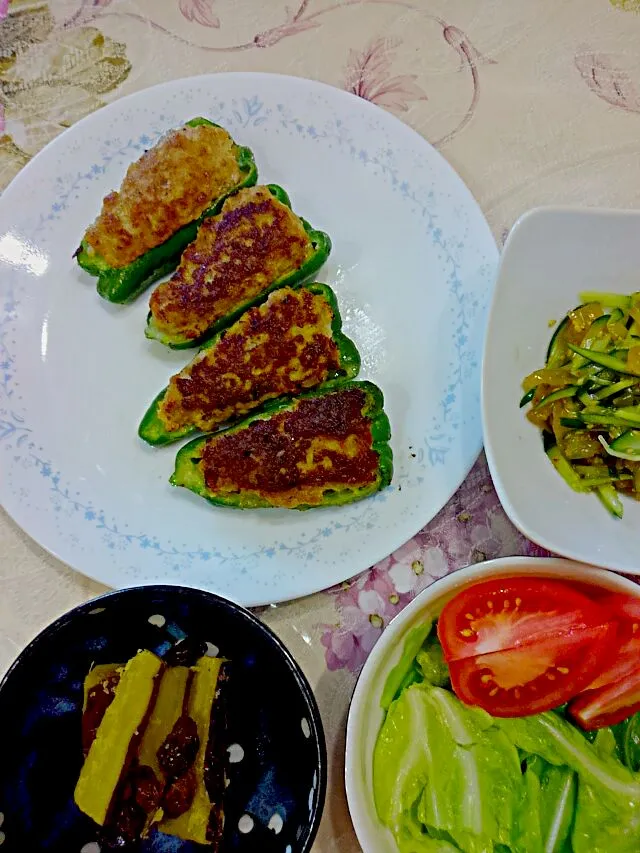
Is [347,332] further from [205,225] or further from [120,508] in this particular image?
[120,508]

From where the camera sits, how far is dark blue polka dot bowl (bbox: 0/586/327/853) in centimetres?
165

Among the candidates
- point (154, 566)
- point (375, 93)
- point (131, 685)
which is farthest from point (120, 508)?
point (375, 93)

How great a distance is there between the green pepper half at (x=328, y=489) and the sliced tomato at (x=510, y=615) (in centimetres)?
43

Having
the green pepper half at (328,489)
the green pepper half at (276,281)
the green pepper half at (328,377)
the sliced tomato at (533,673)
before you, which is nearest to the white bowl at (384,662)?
the sliced tomato at (533,673)

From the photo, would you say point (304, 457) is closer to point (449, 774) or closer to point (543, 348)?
point (543, 348)

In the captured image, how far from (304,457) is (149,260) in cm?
79

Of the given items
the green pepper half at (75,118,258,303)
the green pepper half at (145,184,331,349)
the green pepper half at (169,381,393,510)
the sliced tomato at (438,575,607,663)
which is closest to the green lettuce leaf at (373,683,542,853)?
the sliced tomato at (438,575,607,663)

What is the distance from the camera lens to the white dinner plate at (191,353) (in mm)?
1992

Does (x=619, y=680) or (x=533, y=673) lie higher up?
(x=533, y=673)

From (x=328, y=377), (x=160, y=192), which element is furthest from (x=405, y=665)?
(x=160, y=192)

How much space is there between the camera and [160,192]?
2.06 metres

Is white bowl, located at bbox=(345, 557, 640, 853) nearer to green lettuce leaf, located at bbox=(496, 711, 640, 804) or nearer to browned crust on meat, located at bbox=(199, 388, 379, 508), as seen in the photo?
green lettuce leaf, located at bbox=(496, 711, 640, 804)

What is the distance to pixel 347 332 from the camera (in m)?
2.10

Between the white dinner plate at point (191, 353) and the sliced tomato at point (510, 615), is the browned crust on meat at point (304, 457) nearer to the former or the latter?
the white dinner plate at point (191, 353)
